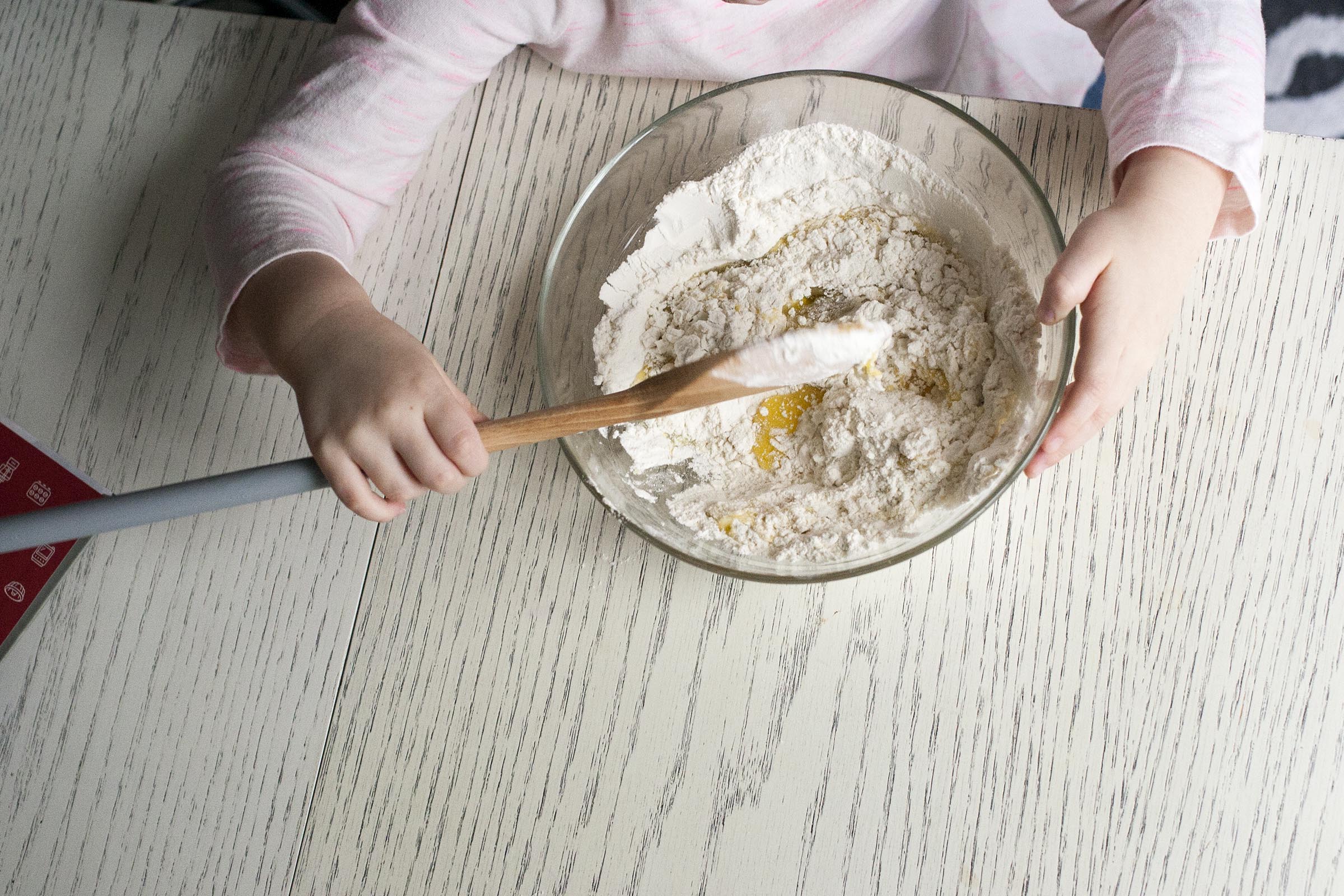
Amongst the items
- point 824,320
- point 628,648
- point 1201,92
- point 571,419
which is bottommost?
point 628,648

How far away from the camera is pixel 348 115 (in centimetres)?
56

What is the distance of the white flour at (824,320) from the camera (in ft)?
1.57

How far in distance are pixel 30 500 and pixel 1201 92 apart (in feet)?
2.65

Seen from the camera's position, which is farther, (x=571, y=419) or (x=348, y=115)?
(x=348, y=115)

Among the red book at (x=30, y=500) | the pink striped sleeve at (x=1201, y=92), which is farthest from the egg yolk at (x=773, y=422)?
the red book at (x=30, y=500)

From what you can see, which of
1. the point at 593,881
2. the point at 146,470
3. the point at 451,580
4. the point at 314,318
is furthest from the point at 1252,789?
the point at 146,470

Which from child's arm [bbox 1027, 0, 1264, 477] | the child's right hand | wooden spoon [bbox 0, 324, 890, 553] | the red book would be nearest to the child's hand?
child's arm [bbox 1027, 0, 1264, 477]

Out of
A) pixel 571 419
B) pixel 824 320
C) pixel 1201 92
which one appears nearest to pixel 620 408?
pixel 571 419

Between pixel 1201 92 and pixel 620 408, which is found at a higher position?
pixel 1201 92

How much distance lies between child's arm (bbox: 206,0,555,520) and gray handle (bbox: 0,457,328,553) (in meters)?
0.04

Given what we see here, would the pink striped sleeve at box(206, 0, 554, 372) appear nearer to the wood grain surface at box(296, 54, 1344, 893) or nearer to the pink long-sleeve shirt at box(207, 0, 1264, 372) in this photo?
the pink long-sleeve shirt at box(207, 0, 1264, 372)

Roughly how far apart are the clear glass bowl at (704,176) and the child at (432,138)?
1.7 inches

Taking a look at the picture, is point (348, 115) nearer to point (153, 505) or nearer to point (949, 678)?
point (153, 505)

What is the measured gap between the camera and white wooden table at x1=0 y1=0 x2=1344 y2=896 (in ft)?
1.56
